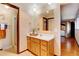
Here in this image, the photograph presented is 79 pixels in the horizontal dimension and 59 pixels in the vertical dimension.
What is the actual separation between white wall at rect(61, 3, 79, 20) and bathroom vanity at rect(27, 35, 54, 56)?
15.5 inches

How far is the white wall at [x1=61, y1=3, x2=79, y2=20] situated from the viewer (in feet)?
4.90

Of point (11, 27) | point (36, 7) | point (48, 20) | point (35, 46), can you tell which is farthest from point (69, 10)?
point (11, 27)

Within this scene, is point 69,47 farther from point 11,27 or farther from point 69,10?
point 11,27

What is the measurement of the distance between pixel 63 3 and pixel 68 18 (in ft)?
0.75

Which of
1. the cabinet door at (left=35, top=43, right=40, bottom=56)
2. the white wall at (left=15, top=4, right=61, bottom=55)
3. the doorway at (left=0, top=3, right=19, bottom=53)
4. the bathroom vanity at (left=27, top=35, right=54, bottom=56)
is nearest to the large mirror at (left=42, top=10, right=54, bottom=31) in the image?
the white wall at (left=15, top=4, right=61, bottom=55)

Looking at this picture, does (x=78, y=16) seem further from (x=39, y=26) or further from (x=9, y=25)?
(x=9, y=25)

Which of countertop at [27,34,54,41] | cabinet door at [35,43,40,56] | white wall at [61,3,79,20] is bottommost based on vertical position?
cabinet door at [35,43,40,56]

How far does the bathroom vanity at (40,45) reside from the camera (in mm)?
1494

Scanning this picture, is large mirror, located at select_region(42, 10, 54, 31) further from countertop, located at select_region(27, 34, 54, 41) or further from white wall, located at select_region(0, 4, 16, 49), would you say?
white wall, located at select_region(0, 4, 16, 49)

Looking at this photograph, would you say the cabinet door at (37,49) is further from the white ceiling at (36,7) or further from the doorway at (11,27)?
the white ceiling at (36,7)

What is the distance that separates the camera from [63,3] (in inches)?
58.6

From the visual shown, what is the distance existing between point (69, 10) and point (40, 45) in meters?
0.66

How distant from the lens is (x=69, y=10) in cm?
151

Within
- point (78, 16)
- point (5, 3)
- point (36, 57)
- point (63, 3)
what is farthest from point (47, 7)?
point (36, 57)
